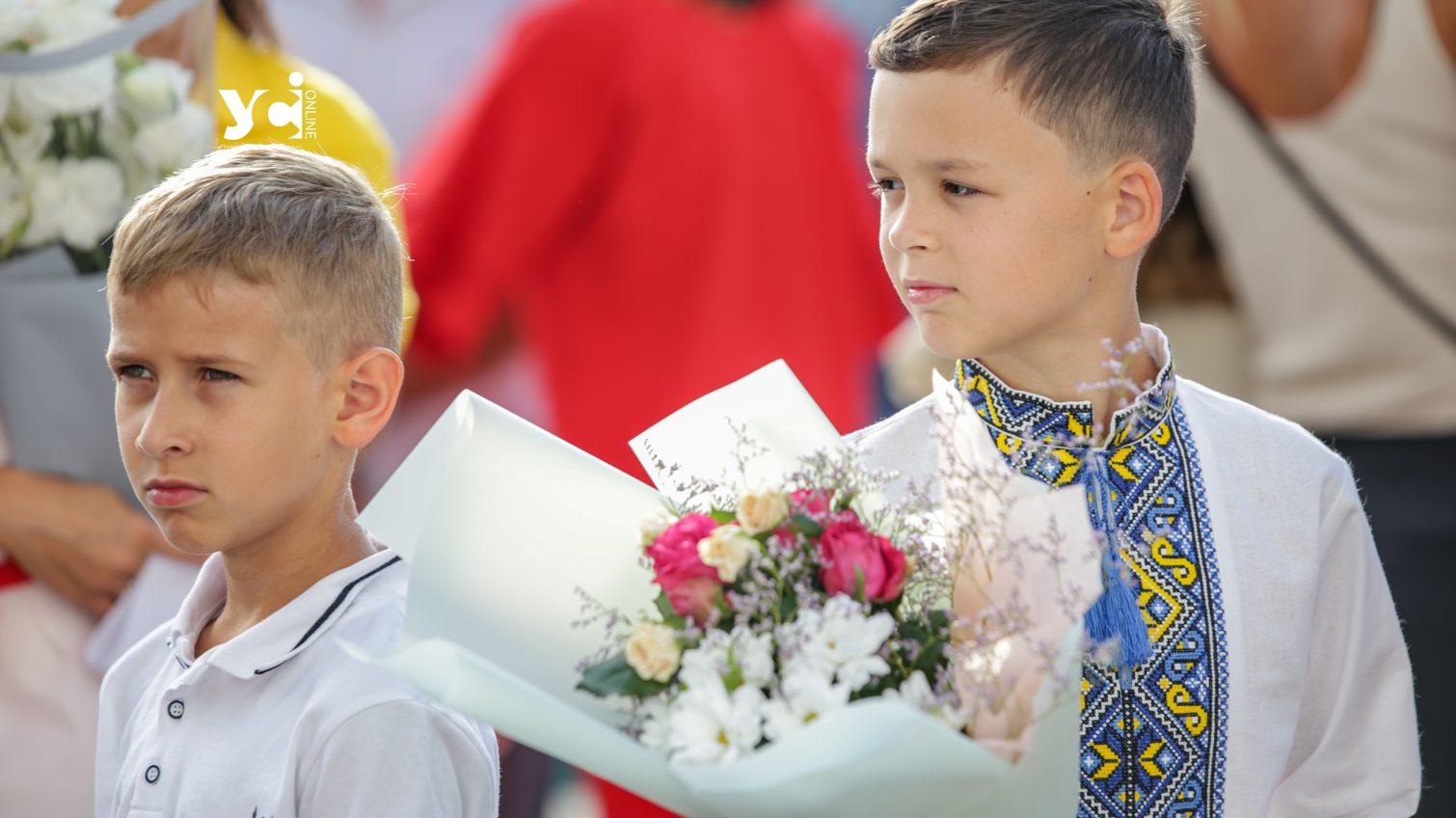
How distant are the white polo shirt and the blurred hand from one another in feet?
2.47

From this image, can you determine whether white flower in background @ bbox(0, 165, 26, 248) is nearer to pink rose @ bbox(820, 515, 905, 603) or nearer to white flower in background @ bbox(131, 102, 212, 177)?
white flower in background @ bbox(131, 102, 212, 177)

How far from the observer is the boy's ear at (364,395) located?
1.86 meters

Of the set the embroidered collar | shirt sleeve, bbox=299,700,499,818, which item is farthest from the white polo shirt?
the embroidered collar

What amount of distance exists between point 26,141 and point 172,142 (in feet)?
0.62

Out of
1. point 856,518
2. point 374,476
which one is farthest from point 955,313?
point 374,476

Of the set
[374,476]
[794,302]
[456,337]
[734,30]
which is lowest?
[374,476]

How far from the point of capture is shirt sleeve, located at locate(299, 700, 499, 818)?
1.64 m

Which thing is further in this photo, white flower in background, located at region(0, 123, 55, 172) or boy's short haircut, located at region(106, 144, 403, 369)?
white flower in background, located at region(0, 123, 55, 172)

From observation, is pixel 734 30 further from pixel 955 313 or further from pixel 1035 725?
pixel 1035 725

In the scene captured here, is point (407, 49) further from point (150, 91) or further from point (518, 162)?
point (150, 91)

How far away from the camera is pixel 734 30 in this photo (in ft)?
12.5

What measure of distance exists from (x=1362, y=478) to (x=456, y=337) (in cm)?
180

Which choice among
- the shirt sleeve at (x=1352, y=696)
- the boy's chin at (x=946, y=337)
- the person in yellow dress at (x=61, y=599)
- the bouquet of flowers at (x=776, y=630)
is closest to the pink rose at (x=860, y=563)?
the bouquet of flowers at (x=776, y=630)

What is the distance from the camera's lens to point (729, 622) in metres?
1.55
